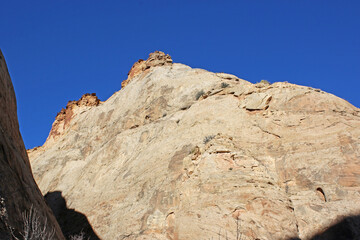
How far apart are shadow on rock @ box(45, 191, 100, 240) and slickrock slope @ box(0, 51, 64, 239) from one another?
5032 mm

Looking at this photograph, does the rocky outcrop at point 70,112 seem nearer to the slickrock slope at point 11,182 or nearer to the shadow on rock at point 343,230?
the slickrock slope at point 11,182

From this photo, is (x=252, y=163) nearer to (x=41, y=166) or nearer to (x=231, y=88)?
(x=231, y=88)

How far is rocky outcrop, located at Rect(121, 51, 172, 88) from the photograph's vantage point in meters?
30.9

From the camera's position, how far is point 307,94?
16.4 meters

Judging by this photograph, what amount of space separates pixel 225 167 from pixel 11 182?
26.4 ft

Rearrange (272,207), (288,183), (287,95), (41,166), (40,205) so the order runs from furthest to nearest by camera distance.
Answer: (41,166) < (287,95) < (288,183) < (272,207) < (40,205)

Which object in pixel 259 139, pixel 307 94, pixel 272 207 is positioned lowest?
pixel 272 207

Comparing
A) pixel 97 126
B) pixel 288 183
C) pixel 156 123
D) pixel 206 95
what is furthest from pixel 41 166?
pixel 288 183

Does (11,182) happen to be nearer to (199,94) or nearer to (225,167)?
(225,167)

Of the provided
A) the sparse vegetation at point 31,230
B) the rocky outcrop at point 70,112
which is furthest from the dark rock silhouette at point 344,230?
the rocky outcrop at point 70,112

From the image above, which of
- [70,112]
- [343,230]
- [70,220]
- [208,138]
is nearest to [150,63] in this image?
[70,112]

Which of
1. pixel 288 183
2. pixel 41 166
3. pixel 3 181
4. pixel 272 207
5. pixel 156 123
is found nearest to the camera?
pixel 3 181

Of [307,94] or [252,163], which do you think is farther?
[307,94]

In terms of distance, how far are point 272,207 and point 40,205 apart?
7.84 m
